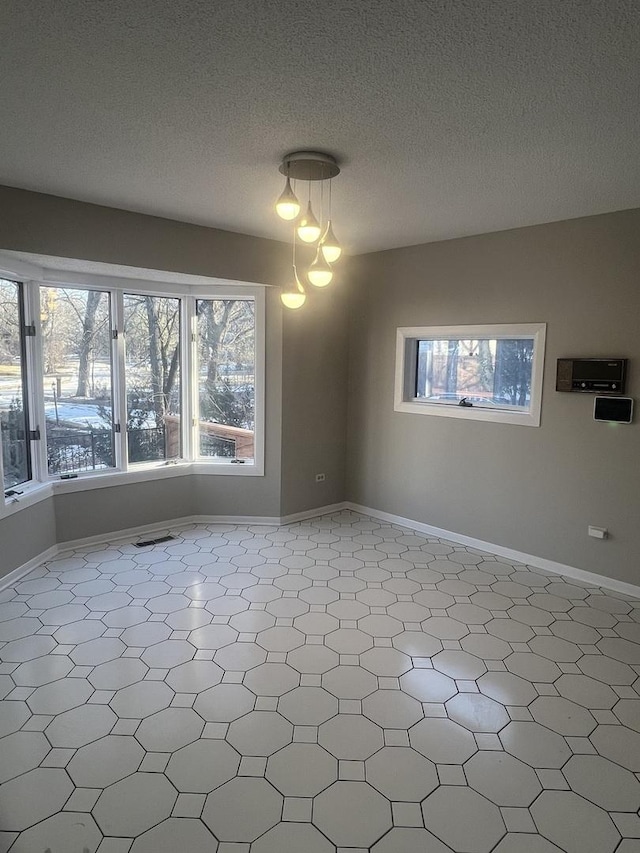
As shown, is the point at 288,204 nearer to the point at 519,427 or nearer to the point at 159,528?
the point at 519,427

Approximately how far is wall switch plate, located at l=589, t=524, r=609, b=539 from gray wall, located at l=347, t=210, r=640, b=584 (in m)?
0.04

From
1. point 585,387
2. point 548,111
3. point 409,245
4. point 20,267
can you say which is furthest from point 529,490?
point 20,267

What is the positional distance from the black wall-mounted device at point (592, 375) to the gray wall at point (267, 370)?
215 cm

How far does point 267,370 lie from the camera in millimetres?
4824

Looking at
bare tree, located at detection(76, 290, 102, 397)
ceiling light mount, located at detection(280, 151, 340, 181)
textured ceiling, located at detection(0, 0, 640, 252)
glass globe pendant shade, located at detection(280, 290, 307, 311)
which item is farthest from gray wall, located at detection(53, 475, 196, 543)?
ceiling light mount, located at detection(280, 151, 340, 181)

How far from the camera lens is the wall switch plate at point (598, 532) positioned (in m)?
3.69

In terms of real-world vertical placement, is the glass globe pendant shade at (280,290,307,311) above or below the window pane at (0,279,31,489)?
above

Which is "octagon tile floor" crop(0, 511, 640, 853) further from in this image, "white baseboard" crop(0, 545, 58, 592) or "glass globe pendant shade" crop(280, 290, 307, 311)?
"glass globe pendant shade" crop(280, 290, 307, 311)

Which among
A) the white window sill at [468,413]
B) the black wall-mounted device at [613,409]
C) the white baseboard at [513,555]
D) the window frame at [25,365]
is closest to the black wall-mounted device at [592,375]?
the black wall-mounted device at [613,409]

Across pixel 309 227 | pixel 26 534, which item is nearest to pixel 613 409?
pixel 309 227

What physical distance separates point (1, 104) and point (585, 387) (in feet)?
11.6

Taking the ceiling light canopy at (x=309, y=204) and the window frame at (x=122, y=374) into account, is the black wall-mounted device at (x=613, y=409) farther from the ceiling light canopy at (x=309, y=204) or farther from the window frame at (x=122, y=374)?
the window frame at (x=122, y=374)

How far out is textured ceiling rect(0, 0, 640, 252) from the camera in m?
1.57

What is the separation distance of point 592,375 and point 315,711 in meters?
2.71
